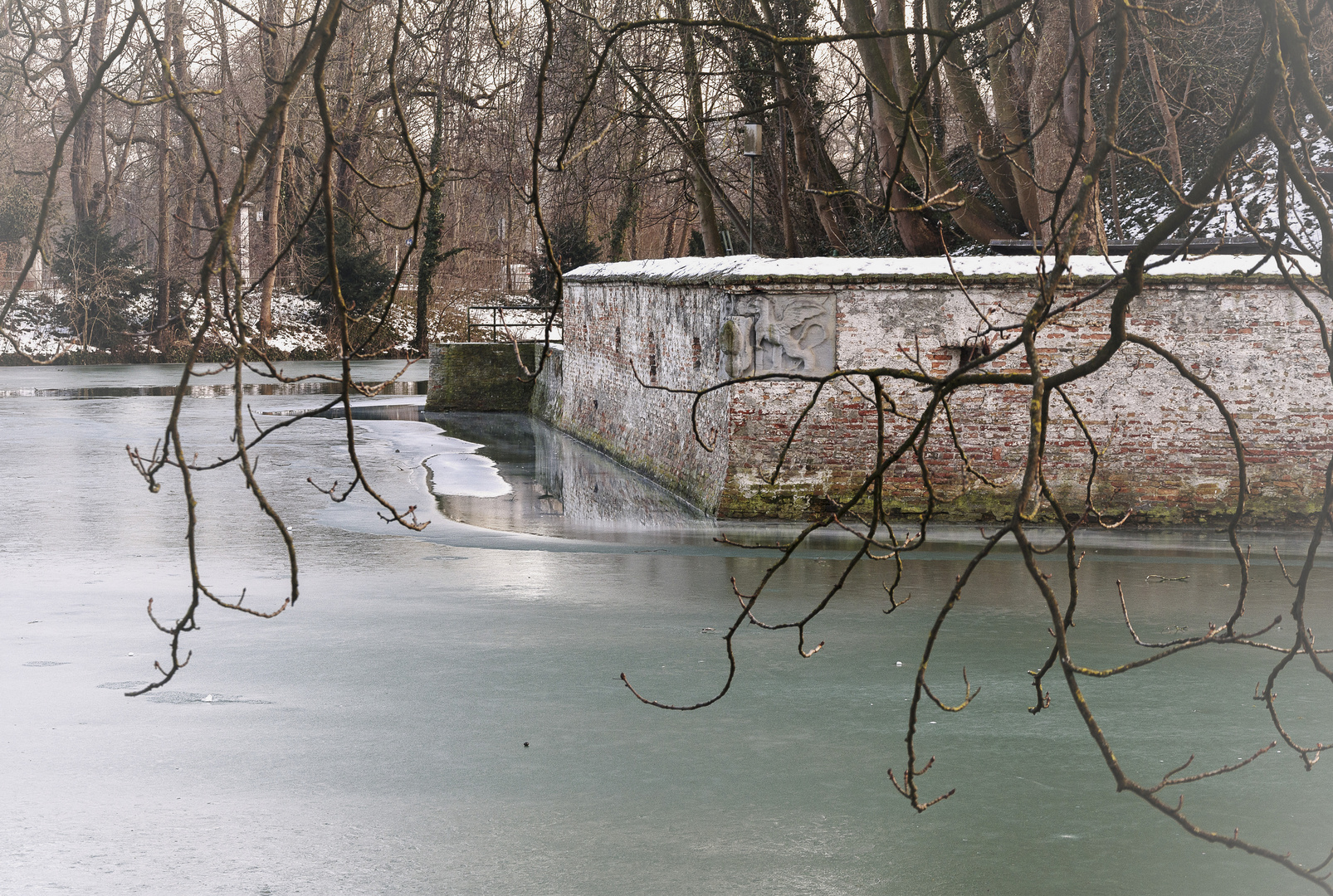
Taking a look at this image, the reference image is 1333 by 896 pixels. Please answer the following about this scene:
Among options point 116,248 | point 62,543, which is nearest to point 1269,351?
point 62,543

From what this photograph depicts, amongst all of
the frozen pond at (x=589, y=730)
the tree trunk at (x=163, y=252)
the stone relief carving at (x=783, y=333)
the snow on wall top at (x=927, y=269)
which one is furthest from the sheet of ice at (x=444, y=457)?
the tree trunk at (x=163, y=252)

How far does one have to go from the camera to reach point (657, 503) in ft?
46.1

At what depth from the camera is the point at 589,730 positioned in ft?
21.0

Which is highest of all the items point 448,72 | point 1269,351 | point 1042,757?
point 448,72

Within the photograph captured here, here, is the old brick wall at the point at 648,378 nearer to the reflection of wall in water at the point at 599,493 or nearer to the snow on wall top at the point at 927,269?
the reflection of wall in water at the point at 599,493

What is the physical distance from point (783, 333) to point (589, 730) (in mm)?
6658

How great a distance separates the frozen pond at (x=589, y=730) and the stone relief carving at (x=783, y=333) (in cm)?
166

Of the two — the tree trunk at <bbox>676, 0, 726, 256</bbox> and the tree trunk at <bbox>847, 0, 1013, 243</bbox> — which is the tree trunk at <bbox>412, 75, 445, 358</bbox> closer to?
the tree trunk at <bbox>676, 0, 726, 256</bbox>

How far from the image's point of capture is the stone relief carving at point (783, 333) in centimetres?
1242

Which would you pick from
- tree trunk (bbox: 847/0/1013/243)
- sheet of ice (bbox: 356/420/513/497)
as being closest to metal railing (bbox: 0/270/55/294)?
sheet of ice (bbox: 356/420/513/497)

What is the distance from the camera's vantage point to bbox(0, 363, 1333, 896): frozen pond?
4.92 metres

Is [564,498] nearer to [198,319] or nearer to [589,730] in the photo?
[589,730]

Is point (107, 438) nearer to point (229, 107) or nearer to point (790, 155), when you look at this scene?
point (790, 155)

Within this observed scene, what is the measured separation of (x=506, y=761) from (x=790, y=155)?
16647mm
